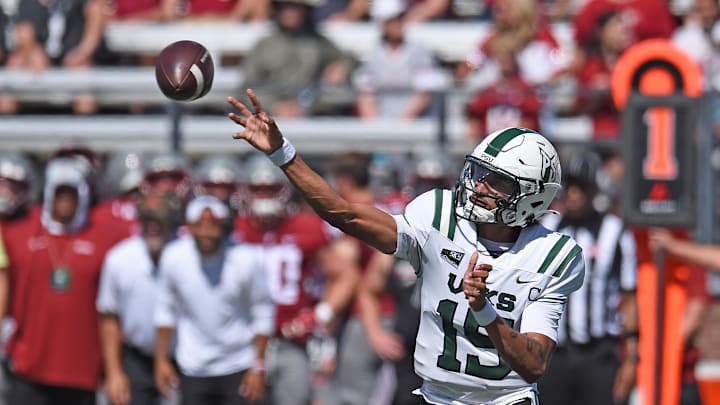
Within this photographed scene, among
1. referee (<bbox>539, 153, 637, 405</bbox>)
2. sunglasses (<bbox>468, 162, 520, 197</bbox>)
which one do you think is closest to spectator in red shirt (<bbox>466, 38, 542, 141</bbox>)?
referee (<bbox>539, 153, 637, 405</bbox>)

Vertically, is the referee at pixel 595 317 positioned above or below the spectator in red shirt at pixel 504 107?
below

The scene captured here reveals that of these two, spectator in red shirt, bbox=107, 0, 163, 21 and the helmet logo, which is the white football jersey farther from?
spectator in red shirt, bbox=107, 0, 163, 21

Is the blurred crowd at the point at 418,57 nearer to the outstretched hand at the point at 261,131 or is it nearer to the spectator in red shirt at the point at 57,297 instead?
the spectator in red shirt at the point at 57,297

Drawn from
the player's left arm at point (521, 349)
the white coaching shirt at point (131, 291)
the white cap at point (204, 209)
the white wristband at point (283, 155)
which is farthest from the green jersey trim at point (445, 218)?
the white coaching shirt at point (131, 291)

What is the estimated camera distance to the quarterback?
527 cm

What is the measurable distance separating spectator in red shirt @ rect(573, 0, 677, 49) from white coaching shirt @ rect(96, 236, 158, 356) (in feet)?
12.7

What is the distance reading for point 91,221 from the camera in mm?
9234

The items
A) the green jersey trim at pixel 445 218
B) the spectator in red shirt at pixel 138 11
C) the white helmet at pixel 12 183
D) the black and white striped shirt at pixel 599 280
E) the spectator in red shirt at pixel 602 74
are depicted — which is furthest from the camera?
the spectator in red shirt at pixel 138 11

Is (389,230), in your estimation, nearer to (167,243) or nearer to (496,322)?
(496,322)

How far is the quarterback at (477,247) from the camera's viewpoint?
17.3 ft

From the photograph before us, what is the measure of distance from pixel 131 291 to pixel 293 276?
3.40 feet

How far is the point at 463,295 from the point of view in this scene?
5332mm

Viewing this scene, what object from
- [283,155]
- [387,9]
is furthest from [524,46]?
[283,155]

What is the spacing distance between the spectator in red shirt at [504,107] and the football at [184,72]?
487cm
